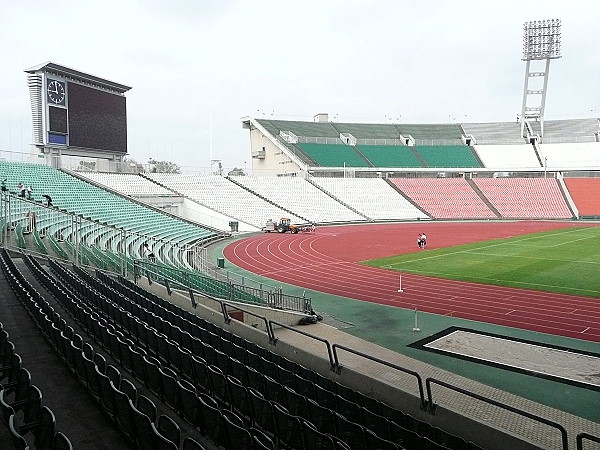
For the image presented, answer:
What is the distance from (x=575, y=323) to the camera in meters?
14.5

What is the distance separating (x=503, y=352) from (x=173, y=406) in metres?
8.72

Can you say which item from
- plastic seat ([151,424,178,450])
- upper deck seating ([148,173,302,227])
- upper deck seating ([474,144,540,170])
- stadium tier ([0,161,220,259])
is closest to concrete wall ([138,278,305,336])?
plastic seat ([151,424,178,450])

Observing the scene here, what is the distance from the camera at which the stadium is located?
5.66 m

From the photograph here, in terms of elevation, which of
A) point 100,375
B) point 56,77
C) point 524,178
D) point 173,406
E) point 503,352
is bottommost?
point 503,352

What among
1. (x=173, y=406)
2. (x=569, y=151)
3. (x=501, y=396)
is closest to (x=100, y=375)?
(x=173, y=406)

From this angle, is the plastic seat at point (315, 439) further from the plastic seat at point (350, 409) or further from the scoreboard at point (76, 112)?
the scoreboard at point (76, 112)

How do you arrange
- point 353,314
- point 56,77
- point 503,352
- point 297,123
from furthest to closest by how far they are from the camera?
point 297,123 < point 56,77 < point 353,314 < point 503,352

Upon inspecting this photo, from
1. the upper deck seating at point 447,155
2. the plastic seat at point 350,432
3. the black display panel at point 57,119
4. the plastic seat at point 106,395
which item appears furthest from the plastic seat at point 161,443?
the upper deck seating at point 447,155

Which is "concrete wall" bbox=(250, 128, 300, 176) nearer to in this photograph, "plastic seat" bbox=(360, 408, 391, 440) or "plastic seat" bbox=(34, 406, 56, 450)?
"plastic seat" bbox=(360, 408, 391, 440)

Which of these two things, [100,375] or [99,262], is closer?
[100,375]

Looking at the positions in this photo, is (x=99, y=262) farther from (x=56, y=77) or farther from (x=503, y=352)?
(x=56, y=77)

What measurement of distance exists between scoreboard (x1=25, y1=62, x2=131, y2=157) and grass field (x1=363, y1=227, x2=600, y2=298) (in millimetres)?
22726

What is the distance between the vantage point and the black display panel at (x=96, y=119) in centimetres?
3572

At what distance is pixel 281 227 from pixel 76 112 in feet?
59.7
